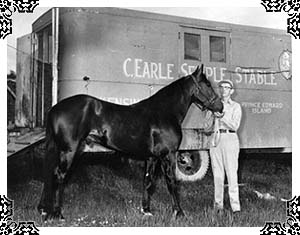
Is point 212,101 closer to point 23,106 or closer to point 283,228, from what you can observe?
point 283,228

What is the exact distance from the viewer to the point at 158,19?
6395 millimetres

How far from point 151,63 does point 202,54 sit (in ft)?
3.42

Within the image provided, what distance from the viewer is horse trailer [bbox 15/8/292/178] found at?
572 centimetres

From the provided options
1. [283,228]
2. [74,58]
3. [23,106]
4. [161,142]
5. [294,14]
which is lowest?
[283,228]

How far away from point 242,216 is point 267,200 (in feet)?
3.68

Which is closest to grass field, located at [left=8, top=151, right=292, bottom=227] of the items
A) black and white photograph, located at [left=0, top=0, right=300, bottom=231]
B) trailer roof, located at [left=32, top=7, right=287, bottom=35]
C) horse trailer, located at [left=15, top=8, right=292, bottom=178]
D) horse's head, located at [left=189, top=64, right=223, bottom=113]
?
black and white photograph, located at [left=0, top=0, right=300, bottom=231]

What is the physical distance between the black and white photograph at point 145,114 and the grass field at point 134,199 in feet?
0.07

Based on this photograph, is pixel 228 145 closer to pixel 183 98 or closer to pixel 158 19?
pixel 183 98

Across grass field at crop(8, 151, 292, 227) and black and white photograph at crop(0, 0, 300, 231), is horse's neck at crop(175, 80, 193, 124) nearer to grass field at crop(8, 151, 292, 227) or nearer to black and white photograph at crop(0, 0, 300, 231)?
black and white photograph at crop(0, 0, 300, 231)

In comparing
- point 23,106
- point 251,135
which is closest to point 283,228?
point 251,135

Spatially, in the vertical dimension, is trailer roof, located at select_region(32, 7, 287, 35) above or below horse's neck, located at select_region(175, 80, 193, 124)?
above

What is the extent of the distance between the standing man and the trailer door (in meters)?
1.58

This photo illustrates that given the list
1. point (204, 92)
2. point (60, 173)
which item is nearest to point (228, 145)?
point (204, 92)

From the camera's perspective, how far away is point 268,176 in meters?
7.45
